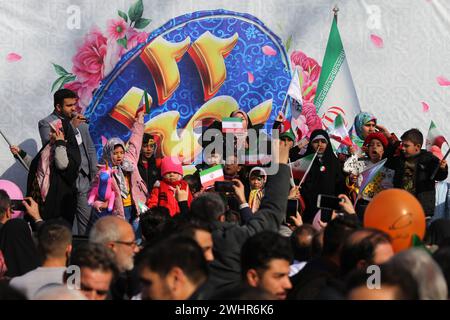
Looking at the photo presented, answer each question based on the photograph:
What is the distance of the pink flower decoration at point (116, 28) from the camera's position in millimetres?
11938

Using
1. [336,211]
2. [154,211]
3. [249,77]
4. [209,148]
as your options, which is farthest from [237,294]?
[249,77]

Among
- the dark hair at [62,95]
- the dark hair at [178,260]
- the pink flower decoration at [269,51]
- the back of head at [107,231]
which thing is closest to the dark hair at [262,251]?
the dark hair at [178,260]

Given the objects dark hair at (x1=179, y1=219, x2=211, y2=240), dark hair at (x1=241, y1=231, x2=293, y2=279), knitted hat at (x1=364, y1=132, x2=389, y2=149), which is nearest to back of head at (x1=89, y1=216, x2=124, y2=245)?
dark hair at (x1=179, y1=219, x2=211, y2=240)

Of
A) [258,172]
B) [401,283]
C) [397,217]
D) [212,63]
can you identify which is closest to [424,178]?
[258,172]

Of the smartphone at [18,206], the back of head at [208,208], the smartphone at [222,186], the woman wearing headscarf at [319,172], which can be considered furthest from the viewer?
the woman wearing headscarf at [319,172]

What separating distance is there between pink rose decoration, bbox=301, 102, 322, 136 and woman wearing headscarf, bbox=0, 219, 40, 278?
15.3ft

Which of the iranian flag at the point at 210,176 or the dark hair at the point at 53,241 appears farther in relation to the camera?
the iranian flag at the point at 210,176

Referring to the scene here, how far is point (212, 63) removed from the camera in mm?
12031

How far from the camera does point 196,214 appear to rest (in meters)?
6.93

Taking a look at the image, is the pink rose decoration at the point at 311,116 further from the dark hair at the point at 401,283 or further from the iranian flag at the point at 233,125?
the dark hair at the point at 401,283

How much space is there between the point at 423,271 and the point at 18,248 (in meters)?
4.07

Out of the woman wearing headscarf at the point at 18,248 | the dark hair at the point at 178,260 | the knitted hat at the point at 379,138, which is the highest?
the knitted hat at the point at 379,138

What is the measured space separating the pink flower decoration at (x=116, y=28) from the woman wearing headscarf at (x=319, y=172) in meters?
2.55
